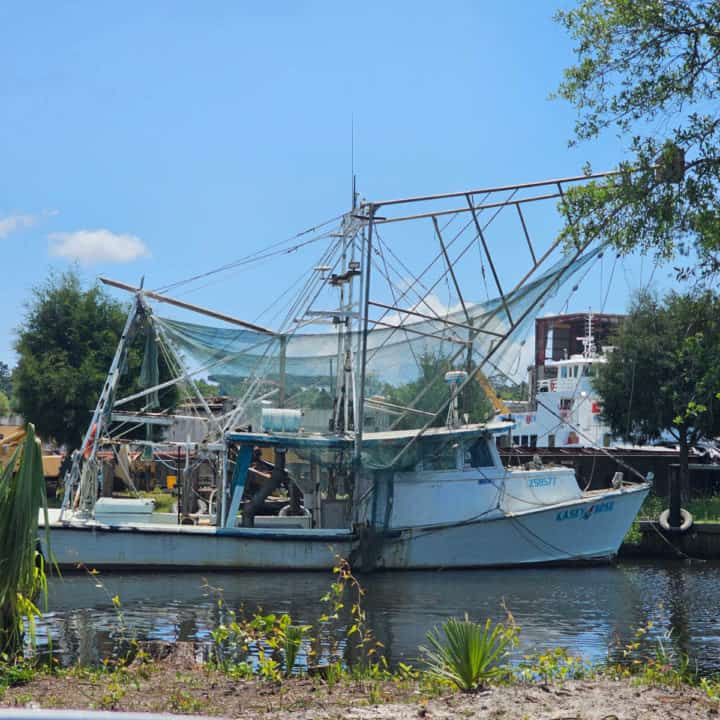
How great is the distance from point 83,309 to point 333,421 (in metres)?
21.9

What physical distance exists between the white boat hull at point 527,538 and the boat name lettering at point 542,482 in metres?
0.76

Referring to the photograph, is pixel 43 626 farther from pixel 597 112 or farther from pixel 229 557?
Result: pixel 597 112

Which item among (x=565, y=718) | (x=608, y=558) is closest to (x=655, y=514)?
(x=608, y=558)

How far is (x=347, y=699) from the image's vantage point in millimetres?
9297

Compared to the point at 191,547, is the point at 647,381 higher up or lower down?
higher up

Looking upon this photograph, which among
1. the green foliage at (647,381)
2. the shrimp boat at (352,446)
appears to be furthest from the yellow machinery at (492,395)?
the green foliage at (647,381)

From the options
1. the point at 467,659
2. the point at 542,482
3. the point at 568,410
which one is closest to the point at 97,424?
the point at 542,482

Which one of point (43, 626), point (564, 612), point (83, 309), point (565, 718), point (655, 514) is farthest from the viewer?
point (83, 309)

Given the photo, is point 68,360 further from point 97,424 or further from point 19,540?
point 19,540

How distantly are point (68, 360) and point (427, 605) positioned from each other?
90.2 ft

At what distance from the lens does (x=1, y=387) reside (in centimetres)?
18100

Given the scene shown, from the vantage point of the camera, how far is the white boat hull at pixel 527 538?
26.6 metres

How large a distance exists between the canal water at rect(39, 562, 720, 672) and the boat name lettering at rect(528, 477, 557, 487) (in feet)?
7.46

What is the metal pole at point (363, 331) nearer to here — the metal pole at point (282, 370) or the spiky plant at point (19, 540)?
the metal pole at point (282, 370)
